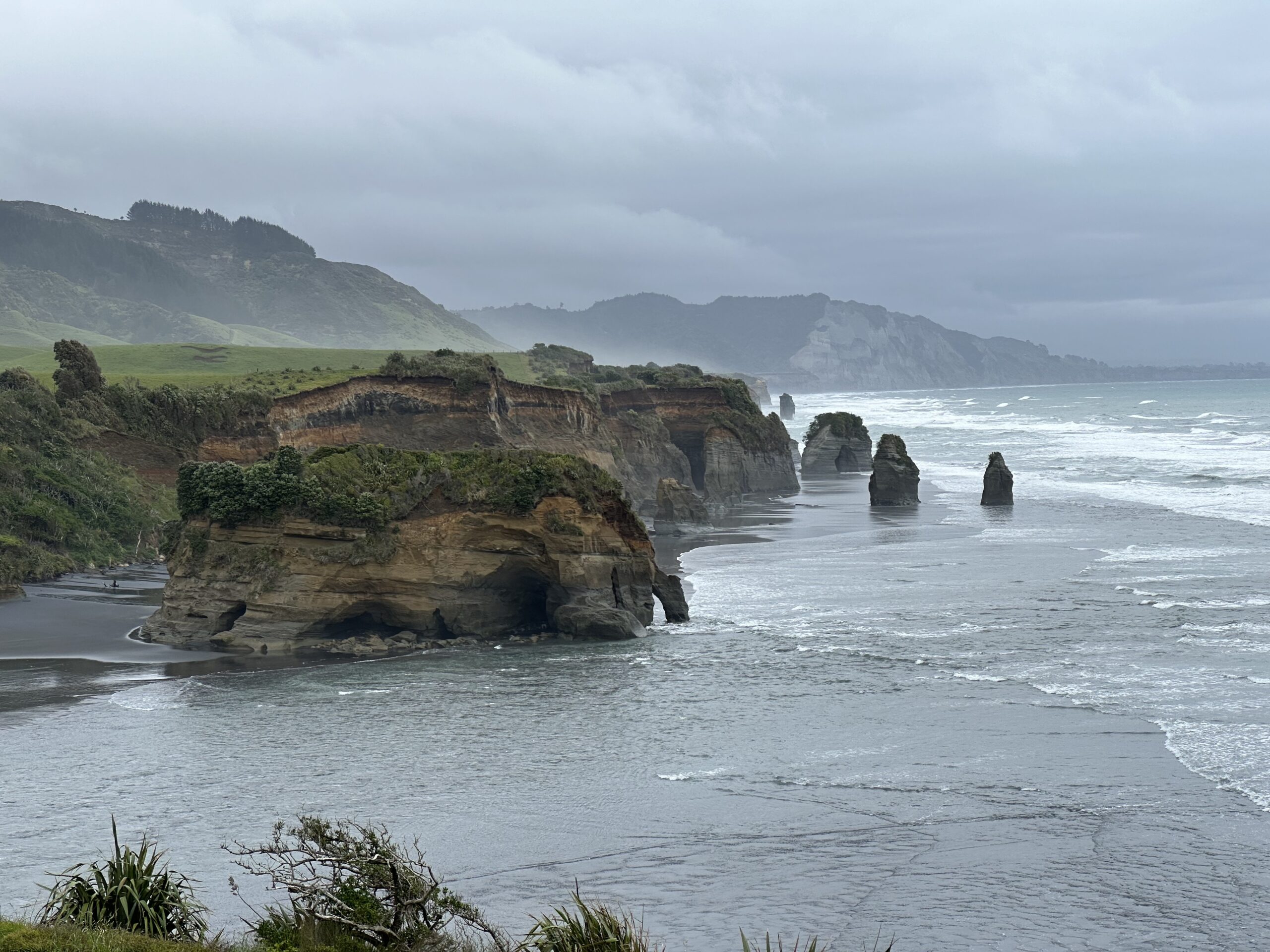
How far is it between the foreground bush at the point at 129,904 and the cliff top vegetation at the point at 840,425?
93.9 m

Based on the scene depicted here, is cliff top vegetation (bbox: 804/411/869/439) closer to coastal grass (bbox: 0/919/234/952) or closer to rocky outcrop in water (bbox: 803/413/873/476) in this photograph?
rocky outcrop in water (bbox: 803/413/873/476)

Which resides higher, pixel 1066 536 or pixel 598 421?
pixel 598 421

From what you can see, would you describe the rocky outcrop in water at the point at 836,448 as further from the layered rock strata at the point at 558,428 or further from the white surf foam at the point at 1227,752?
the white surf foam at the point at 1227,752

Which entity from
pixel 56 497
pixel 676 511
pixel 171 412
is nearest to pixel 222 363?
pixel 171 412

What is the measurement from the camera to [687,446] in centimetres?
9325

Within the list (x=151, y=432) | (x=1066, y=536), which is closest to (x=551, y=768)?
(x=1066, y=536)

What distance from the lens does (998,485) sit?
2921 inches

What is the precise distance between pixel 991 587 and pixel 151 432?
45847 millimetres

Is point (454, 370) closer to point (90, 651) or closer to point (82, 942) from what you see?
point (90, 651)

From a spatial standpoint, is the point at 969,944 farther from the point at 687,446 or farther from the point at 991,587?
the point at 687,446

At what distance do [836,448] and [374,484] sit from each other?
72207 millimetres

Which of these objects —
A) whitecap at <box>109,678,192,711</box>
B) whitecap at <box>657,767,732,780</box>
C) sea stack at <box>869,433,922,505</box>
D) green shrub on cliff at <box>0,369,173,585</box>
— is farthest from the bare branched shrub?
sea stack at <box>869,433,922,505</box>

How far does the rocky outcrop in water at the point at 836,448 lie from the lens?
106125 millimetres

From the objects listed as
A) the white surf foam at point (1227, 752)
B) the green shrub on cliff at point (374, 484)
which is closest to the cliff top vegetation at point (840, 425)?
the green shrub on cliff at point (374, 484)
